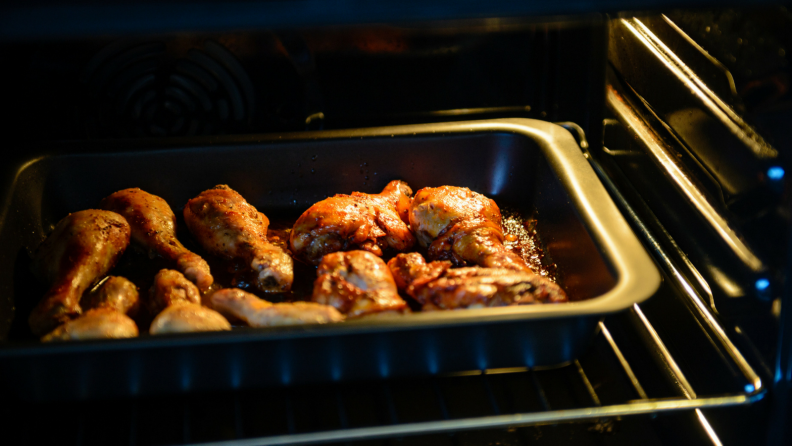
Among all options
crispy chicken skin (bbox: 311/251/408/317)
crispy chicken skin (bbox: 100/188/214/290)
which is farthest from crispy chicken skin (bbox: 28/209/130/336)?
crispy chicken skin (bbox: 311/251/408/317)

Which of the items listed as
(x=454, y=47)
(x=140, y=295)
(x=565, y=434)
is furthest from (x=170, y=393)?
(x=454, y=47)

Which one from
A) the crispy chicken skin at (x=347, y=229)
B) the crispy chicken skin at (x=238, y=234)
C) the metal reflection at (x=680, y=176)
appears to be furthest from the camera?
the crispy chicken skin at (x=347, y=229)

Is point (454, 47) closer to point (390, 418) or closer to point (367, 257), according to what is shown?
point (367, 257)

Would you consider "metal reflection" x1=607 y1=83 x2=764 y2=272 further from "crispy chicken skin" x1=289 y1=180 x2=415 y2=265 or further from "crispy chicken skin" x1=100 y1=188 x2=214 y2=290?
"crispy chicken skin" x1=100 y1=188 x2=214 y2=290

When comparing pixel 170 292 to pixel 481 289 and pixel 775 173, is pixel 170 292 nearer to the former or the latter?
pixel 481 289

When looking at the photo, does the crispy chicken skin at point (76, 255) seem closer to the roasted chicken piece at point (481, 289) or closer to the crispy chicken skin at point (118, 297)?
the crispy chicken skin at point (118, 297)

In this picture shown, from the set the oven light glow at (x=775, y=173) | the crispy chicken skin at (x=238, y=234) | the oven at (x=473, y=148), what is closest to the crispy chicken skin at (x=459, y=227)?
the oven at (x=473, y=148)
